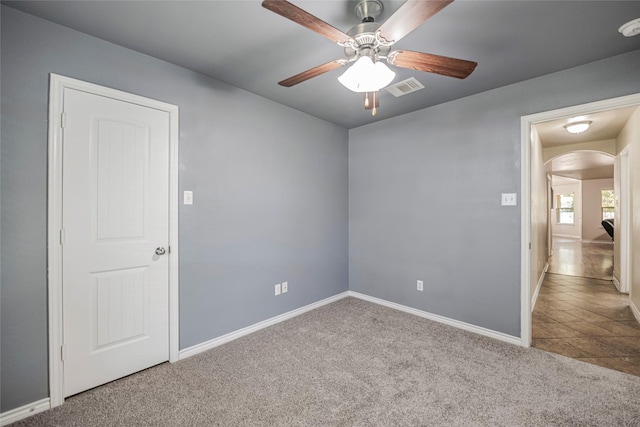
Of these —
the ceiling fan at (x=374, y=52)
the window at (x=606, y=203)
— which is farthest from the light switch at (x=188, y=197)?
the window at (x=606, y=203)

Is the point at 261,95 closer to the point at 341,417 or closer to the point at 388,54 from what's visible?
the point at 388,54

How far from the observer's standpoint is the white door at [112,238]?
1.85 m

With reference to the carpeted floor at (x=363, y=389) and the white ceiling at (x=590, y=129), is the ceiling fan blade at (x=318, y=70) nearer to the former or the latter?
the carpeted floor at (x=363, y=389)

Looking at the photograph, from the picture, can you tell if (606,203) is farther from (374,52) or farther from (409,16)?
(409,16)

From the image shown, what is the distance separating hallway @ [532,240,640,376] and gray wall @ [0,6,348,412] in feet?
7.90

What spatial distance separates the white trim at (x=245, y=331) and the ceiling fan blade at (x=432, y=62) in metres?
2.66

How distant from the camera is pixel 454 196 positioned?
9.96ft

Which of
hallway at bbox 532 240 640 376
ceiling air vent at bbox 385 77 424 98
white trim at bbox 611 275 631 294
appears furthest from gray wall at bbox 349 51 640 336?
white trim at bbox 611 275 631 294

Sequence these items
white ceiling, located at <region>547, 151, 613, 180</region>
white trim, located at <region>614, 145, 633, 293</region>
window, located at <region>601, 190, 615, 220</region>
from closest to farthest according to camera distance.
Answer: white trim, located at <region>614, 145, 633, 293</region> < white ceiling, located at <region>547, 151, 613, 180</region> < window, located at <region>601, 190, 615, 220</region>

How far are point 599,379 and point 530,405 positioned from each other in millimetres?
737

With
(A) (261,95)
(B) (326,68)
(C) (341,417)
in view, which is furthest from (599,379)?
(A) (261,95)

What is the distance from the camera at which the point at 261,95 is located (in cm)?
291

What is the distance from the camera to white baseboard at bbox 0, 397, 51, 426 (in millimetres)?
1607

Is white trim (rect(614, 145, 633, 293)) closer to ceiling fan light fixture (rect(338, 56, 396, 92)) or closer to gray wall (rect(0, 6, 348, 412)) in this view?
gray wall (rect(0, 6, 348, 412))
